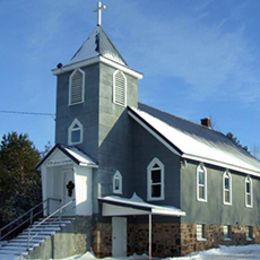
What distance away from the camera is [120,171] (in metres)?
26.5

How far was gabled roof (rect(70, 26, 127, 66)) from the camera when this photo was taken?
26906 millimetres

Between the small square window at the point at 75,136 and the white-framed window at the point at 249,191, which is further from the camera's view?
the white-framed window at the point at 249,191

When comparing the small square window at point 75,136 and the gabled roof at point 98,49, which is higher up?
the gabled roof at point 98,49

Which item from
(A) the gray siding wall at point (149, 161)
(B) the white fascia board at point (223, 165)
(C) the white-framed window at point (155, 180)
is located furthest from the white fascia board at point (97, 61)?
(B) the white fascia board at point (223, 165)

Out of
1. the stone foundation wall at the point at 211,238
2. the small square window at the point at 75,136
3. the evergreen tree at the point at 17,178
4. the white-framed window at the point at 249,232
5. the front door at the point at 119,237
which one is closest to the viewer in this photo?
the stone foundation wall at the point at 211,238

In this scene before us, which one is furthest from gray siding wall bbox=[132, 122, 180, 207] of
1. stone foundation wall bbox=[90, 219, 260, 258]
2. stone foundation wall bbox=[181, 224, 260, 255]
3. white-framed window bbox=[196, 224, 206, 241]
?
white-framed window bbox=[196, 224, 206, 241]

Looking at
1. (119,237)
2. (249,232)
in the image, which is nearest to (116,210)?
(119,237)

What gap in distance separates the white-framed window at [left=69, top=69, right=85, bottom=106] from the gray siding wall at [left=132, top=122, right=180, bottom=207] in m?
3.21

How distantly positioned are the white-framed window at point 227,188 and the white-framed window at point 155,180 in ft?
16.1

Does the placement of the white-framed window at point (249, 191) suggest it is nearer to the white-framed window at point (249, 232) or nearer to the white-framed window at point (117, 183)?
the white-framed window at point (249, 232)

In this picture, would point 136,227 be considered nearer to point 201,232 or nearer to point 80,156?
point 201,232

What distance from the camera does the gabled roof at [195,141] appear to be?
26.6 m

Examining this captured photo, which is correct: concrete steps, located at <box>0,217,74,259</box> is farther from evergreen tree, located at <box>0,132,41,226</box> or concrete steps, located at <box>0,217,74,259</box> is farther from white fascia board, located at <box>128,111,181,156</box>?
evergreen tree, located at <box>0,132,41,226</box>

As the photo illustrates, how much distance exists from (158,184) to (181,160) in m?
1.76
